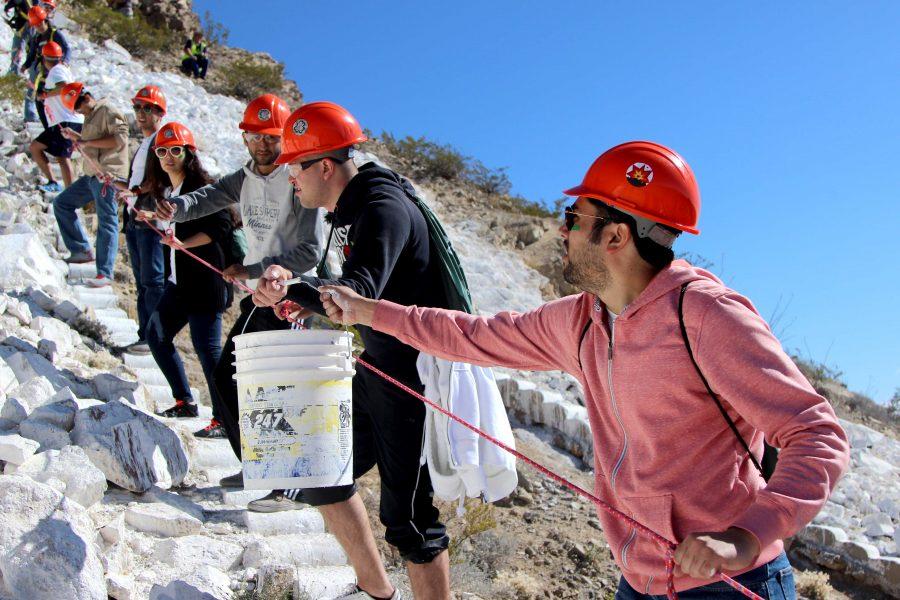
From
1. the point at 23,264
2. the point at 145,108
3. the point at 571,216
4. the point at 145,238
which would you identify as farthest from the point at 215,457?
the point at 571,216

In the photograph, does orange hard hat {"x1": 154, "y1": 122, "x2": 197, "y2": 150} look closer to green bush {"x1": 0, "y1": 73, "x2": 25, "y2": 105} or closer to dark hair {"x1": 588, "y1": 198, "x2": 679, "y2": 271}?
dark hair {"x1": 588, "y1": 198, "x2": 679, "y2": 271}

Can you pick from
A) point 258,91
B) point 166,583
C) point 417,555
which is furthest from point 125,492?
point 258,91

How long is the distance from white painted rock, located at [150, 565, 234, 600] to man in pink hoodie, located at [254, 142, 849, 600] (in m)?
1.87

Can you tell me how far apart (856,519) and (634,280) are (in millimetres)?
7832

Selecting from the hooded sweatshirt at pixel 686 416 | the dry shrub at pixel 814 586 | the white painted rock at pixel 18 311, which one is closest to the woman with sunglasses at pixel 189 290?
the white painted rock at pixel 18 311

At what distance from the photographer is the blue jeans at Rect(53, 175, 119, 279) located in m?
7.69

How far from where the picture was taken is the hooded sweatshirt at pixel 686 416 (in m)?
1.70

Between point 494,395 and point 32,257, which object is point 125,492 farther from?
point 32,257

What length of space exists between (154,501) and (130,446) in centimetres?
34

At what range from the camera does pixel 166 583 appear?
11.9ft

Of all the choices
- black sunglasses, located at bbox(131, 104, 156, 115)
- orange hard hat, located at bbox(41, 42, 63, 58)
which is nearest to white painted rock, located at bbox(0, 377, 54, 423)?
black sunglasses, located at bbox(131, 104, 156, 115)

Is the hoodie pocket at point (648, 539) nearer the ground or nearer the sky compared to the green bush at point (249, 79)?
nearer the ground

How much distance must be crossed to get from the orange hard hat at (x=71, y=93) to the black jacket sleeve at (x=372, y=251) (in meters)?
6.10

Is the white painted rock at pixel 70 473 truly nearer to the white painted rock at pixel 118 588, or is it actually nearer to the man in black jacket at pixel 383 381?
the white painted rock at pixel 118 588
